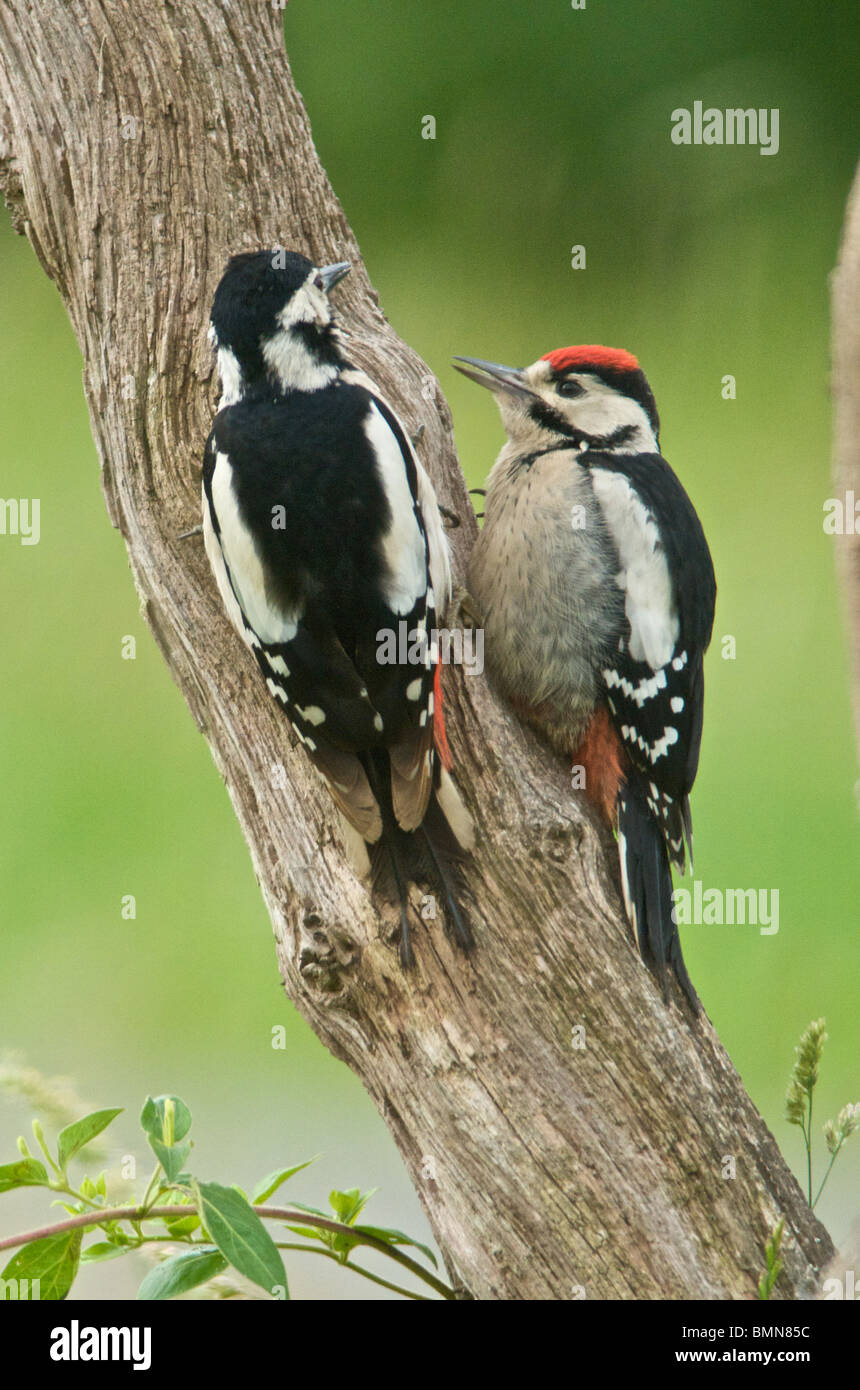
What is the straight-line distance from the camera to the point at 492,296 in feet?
8.90

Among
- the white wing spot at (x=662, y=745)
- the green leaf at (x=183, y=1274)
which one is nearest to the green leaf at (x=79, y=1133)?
the green leaf at (x=183, y=1274)

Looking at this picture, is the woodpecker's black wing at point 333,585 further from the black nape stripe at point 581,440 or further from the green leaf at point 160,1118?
the black nape stripe at point 581,440

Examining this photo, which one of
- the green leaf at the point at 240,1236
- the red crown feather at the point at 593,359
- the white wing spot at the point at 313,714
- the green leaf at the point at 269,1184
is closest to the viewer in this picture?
the green leaf at the point at 240,1236

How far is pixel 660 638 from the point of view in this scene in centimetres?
134

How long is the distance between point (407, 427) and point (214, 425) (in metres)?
0.22

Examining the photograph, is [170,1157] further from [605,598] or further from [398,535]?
[605,598]

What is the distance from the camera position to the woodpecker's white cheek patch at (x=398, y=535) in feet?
3.57

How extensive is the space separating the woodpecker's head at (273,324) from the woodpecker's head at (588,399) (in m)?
0.37

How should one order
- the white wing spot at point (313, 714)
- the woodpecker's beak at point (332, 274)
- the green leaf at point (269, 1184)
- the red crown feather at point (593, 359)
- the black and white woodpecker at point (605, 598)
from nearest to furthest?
the green leaf at point (269, 1184), the white wing spot at point (313, 714), the woodpecker's beak at point (332, 274), the black and white woodpecker at point (605, 598), the red crown feather at point (593, 359)

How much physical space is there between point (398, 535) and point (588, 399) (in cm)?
A: 51

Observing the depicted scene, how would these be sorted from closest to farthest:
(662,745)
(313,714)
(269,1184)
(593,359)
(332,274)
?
(269,1184) < (313,714) < (332,274) < (662,745) < (593,359)

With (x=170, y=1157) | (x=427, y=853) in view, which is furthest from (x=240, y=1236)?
(x=427, y=853)
